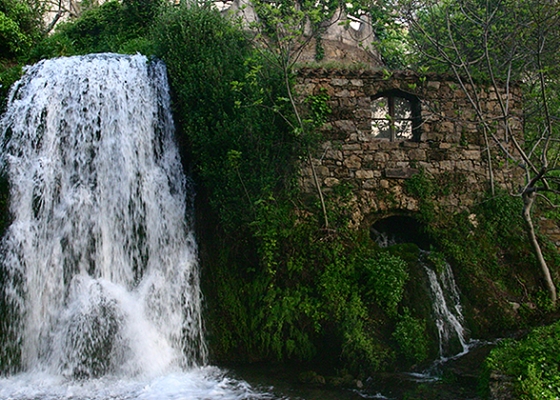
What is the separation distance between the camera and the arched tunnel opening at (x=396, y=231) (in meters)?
7.98

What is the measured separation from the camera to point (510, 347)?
5.38 metres

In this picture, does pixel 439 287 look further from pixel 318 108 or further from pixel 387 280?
pixel 318 108

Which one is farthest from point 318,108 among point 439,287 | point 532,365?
point 532,365

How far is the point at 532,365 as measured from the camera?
451 centimetres

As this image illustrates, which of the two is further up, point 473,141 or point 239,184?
point 473,141

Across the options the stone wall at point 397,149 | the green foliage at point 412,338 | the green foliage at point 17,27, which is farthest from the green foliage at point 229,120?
the green foliage at point 17,27

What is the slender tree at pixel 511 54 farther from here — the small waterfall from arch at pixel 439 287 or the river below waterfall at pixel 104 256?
the river below waterfall at pixel 104 256

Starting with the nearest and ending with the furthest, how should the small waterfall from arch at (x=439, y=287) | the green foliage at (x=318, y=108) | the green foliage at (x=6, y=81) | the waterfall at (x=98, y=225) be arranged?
the waterfall at (x=98, y=225) → the small waterfall from arch at (x=439, y=287) → the green foliage at (x=6, y=81) → the green foliage at (x=318, y=108)

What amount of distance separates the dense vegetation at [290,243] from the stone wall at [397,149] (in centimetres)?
23

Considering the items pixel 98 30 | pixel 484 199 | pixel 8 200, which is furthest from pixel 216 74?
pixel 98 30

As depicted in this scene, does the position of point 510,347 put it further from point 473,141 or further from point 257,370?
point 473,141

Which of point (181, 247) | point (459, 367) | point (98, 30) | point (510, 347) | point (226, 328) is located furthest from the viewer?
point (98, 30)

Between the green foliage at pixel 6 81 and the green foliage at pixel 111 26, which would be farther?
the green foliage at pixel 111 26

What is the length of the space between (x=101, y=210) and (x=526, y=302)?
6061mm
